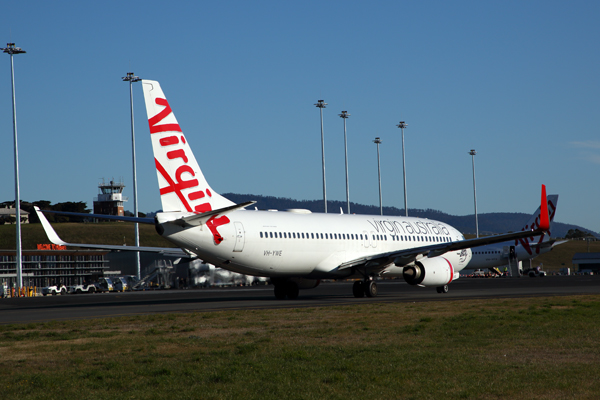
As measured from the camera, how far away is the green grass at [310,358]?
27.8 feet

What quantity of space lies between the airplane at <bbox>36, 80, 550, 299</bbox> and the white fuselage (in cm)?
4

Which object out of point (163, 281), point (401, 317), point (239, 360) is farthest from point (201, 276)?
point (239, 360)

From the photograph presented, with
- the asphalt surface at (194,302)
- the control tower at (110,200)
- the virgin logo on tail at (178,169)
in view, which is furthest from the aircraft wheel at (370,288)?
the control tower at (110,200)

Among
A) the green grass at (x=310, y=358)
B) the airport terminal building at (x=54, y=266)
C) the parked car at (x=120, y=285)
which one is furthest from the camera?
the airport terminal building at (x=54, y=266)

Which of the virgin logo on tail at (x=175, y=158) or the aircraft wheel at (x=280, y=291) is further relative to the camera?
the aircraft wheel at (x=280, y=291)

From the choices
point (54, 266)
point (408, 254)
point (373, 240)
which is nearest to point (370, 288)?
point (408, 254)

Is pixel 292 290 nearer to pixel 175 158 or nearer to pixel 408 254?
pixel 408 254

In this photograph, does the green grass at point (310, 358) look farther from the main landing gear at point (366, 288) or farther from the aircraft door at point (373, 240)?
the aircraft door at point (373, 240)

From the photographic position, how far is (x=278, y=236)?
1084 inches

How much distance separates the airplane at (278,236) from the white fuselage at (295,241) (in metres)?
0.04

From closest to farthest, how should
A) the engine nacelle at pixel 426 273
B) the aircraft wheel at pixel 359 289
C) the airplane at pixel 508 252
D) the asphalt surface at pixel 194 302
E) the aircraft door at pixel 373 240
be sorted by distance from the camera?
the asphalt surface at pixel 194 302
the engine nacelle at pixel 426 273
the aircraft wheel at pixel 359 289
the aircraft door at pixel 373 240
the airplane at pixel 508 252

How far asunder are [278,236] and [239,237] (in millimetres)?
2300

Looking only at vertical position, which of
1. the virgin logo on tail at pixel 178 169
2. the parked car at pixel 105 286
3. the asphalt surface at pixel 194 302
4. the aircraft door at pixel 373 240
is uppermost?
the virgin logo on tail at pixel 178 169

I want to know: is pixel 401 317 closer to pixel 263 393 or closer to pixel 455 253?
pixel 263 393
